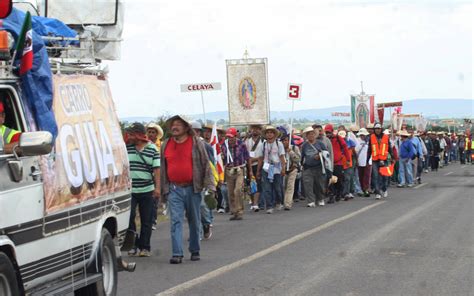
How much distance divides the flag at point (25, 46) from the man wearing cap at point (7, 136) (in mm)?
343

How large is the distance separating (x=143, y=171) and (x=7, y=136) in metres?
5.92

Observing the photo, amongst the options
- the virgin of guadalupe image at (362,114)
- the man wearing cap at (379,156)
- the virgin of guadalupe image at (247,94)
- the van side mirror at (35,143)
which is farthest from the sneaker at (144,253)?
the virgin of guadalupe image at (362,114)

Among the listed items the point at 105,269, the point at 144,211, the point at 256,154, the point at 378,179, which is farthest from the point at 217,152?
the point at 105,269

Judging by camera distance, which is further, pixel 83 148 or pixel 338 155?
pixel 338 155

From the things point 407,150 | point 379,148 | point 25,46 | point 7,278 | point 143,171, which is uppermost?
point 25,46

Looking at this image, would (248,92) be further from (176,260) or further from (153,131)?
(176,260)

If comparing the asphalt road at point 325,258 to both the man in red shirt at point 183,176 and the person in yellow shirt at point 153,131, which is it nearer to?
the man in red shirt at point 183,176

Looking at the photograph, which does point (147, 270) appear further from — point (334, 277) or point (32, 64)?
point (32, 64)

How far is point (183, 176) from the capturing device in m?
12.4

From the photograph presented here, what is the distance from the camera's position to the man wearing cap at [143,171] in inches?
504

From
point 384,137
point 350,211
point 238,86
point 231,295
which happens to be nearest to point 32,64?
point 231,295

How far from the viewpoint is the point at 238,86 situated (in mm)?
36781

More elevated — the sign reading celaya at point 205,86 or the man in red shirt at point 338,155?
the sign reading celaya at point 205,86

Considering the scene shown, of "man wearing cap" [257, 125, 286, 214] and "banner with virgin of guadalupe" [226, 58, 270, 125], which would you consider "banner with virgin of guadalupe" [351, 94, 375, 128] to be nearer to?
"banner with virgin of guadalupe" [226, 58, 270, 125]
